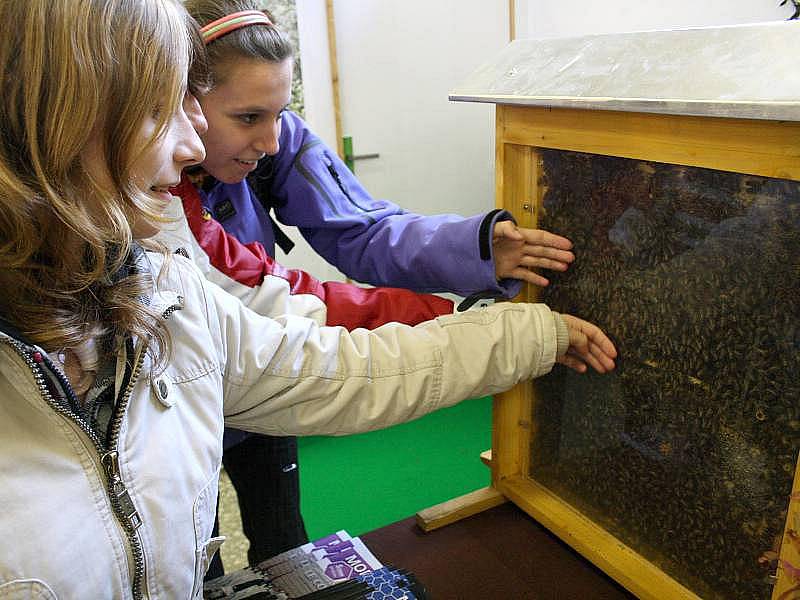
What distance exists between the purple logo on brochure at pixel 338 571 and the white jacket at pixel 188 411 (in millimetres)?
183

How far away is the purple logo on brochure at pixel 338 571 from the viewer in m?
0.96

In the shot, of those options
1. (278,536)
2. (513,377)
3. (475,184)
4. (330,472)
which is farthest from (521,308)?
(475,184)

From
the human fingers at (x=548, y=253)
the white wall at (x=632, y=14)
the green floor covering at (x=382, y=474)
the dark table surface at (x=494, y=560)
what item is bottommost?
the green floor covering at (x=382, y=474)

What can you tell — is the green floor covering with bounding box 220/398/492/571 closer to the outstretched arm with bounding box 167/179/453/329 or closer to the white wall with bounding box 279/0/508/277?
the white wall with bounding box 279/0/508/277

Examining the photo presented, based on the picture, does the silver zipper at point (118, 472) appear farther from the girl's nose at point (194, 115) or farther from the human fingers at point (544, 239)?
the human fingers at point (544, 239)

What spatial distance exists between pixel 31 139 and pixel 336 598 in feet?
2.06

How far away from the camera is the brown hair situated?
1.03 metres

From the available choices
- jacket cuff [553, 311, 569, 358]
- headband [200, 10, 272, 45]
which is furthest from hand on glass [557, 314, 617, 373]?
headband [200, 10, 272, 45]

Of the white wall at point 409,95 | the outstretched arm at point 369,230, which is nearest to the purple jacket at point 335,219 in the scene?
the outstretched arm at point 369,230

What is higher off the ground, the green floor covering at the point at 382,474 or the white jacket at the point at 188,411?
the white jacket at the point at 188,411

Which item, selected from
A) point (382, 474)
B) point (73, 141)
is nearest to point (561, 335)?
point (73, 141)

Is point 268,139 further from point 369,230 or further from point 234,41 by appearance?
point 369,230

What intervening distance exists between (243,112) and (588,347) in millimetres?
624

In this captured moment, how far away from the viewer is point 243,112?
42.3 inches
